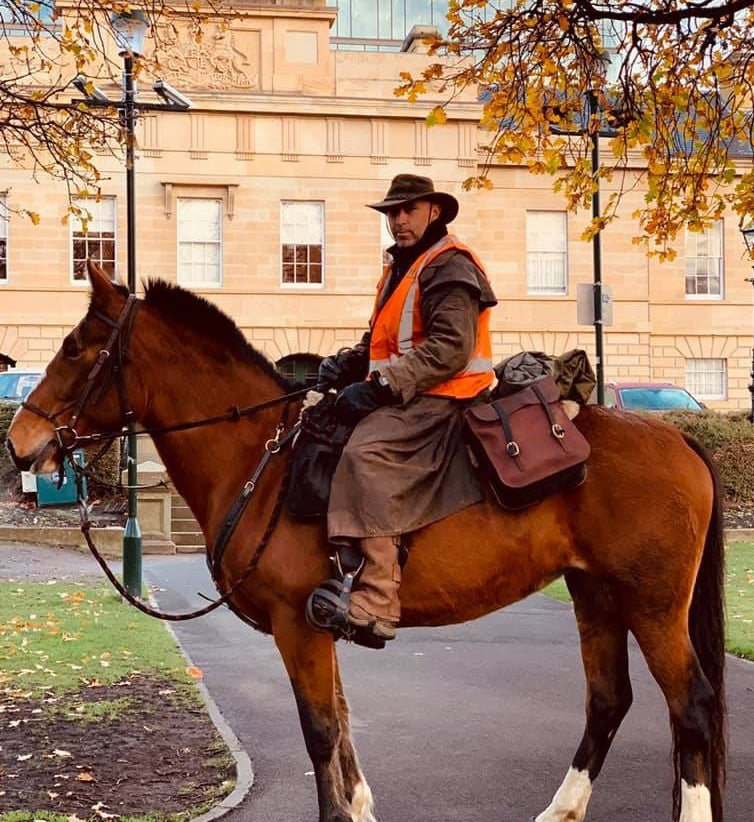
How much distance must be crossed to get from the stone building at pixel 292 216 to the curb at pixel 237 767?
29.7m

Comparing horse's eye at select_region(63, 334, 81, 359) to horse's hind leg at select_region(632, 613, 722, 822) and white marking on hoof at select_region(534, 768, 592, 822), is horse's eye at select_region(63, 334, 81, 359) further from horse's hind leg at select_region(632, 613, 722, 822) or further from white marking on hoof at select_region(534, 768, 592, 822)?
white marking on hoof at select_region(534, 768, 592, 822)

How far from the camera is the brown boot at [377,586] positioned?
5.07 m

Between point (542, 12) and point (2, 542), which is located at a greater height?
point (542, 12)

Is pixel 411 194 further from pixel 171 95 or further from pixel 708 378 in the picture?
pixel 708 378

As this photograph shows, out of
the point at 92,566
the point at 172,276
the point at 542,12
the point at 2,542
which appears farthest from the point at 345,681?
the point at 172,276

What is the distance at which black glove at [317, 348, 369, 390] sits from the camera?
5676 mm

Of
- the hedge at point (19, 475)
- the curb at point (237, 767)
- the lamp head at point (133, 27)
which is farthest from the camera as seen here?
the hedge at point (19, 475)

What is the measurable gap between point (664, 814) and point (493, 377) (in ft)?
Result: 8.29

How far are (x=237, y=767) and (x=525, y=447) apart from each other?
9.59 ft

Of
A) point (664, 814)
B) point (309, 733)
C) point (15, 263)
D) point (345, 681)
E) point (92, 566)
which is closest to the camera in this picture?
point (309, 733)

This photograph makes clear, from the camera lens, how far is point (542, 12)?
10422mm

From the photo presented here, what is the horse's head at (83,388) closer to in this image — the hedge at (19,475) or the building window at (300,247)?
the hedge at (19,475)

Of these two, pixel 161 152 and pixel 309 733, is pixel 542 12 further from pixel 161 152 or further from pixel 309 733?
pixel 161 152

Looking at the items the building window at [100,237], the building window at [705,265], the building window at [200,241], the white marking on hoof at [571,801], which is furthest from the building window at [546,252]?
the white marking on hoof at [571,801]
